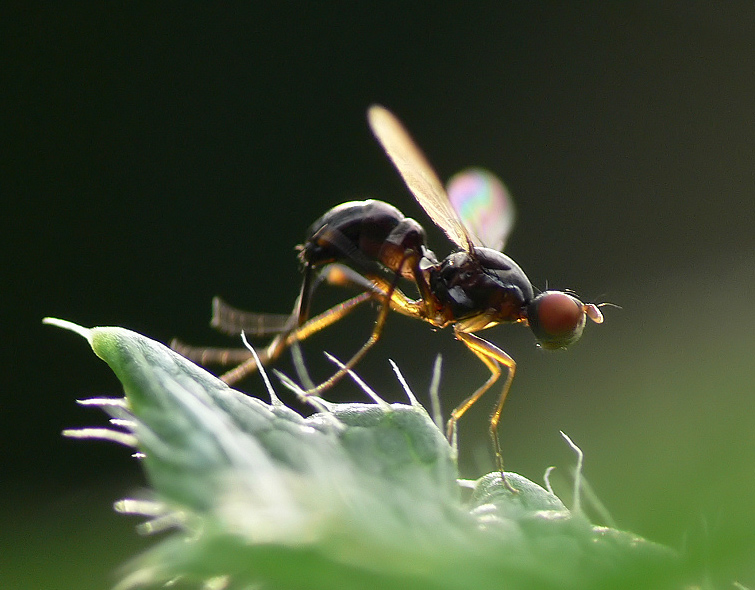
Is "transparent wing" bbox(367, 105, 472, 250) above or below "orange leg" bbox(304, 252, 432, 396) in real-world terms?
above

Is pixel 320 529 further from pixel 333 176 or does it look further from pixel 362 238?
pixel 333 176

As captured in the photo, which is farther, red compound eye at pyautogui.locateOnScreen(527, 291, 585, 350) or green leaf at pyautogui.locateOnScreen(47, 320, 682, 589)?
red compound eye at pyautogui.locateOnScreen(527, 291, 585, 350)

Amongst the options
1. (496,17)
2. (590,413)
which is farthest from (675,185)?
(590,413)

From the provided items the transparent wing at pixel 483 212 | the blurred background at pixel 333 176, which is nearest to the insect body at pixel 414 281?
the transparent wing at pixel 483 212

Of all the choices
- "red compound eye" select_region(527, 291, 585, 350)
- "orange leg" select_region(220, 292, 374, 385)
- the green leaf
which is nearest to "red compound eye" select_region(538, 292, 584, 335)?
"red compound eye" select_region(527, 291, 585, 350)

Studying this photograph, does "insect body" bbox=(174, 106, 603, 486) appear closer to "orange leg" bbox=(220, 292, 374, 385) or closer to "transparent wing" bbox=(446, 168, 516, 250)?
"orange leg" bbox=(220, 292, 374, 385)

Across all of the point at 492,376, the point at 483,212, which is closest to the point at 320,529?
the point at 492,376

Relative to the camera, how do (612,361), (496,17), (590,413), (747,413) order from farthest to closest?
(496,17)
(612,361)
(590,413)
(747,413)

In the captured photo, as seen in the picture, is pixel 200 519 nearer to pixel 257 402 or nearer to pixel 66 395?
pixel 257 402

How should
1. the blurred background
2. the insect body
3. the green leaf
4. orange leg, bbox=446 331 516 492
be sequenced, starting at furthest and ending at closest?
1. the blurred background
2. the insect body
3. orange leg, bbox=446 331 516 492
4. the green leaf
